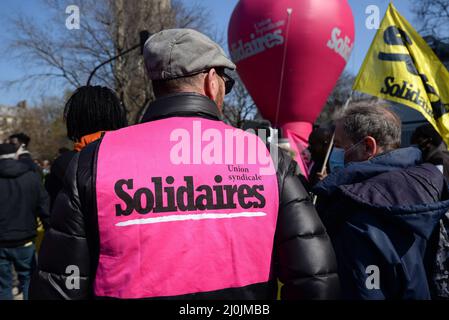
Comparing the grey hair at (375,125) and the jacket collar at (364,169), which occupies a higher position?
the grey hair at (375,125)

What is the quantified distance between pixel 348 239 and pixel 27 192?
11.6 feet

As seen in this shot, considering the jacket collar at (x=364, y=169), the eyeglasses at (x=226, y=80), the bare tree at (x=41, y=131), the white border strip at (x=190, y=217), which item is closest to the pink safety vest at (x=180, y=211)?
the white border strip at (x=190, y=217)

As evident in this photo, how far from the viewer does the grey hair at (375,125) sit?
2184 mm

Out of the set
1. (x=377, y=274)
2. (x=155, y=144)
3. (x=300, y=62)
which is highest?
(x=300, y=62)

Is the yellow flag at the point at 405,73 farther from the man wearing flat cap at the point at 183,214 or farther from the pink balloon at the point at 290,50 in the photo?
the pink balloon at the point at 290,50

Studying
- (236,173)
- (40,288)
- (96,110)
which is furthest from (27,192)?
(236,173)

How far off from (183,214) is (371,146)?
1250 mm

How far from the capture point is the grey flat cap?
1.51 m

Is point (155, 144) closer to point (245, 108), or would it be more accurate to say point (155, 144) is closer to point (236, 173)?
point (236, 173)

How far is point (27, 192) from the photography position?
4.29 metres

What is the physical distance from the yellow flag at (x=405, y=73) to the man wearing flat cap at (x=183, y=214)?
325cm

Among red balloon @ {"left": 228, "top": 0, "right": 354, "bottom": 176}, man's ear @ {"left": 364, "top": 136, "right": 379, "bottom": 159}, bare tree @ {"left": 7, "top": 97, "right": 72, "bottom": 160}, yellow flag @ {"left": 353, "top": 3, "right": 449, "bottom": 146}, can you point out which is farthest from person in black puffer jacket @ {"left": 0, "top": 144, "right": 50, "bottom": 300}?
bare tree @ {"left": 7, "top": 97, "right": 72, "bottom": 160}

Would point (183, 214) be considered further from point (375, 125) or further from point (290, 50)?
point (290, 50)

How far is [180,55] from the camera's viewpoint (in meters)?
1.51
